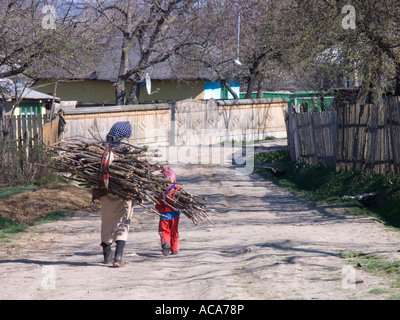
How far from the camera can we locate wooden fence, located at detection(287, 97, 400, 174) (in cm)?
1141

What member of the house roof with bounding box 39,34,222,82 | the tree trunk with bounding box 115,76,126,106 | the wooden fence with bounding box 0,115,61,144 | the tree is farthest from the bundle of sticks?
the house roof with bounding box 39,34,222,82

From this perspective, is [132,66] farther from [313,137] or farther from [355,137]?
[355,137]

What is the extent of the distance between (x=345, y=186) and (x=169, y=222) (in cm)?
600

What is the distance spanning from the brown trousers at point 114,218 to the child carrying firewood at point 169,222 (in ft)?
2.01

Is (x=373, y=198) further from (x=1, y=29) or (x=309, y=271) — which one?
(x=1, y=29)

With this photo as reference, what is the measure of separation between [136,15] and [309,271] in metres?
20.5

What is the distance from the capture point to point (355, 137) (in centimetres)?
1314

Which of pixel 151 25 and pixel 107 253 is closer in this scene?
pixel 107 253

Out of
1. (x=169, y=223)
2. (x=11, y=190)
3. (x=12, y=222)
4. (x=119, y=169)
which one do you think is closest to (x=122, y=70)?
(x=11, y=190)

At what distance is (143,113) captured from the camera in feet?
78.9

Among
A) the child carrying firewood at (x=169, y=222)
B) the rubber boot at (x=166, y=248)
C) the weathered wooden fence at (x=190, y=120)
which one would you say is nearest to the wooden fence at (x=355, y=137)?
the child carrying firewood at (x=169, y=222)

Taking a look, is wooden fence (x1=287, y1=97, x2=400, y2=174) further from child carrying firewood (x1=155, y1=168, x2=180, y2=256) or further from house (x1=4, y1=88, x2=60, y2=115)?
house (x1=4, y1=88, x2=60, y2=115)

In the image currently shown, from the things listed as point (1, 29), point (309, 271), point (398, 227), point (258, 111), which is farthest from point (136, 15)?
point (309, 271)

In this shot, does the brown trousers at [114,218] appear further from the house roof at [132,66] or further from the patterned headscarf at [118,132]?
the house roof at [132,66]
